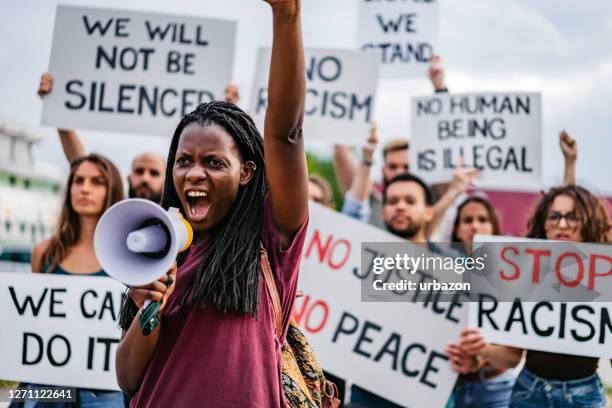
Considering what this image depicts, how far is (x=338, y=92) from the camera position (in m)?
5.64

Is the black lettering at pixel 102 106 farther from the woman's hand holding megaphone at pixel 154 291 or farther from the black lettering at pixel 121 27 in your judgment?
the woman's hand holding megaphone at pixel 154 291

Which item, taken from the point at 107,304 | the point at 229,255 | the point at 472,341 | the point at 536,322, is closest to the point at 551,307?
the point at 536,322

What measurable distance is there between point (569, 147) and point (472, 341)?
5.11 ft

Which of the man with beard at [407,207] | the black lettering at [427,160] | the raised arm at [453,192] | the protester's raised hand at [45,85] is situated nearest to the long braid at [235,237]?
the man with beard at [407,207]

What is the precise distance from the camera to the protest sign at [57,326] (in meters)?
4.02

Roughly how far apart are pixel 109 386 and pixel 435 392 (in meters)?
1.72

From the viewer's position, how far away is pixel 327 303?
4508 mm

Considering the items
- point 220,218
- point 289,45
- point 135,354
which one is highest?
point 289,45

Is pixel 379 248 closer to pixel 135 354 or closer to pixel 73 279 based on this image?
pixel 73 279

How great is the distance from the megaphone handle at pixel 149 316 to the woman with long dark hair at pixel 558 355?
9.24ft

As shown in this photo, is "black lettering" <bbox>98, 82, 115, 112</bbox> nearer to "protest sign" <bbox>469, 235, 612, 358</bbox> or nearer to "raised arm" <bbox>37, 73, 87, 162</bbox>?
"raised arm" <bbox>37, 73, 87, 162</bbox>

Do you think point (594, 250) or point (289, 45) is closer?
point (289, 45)

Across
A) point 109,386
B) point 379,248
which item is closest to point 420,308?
point 379,248

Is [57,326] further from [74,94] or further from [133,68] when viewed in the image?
[133,68]
